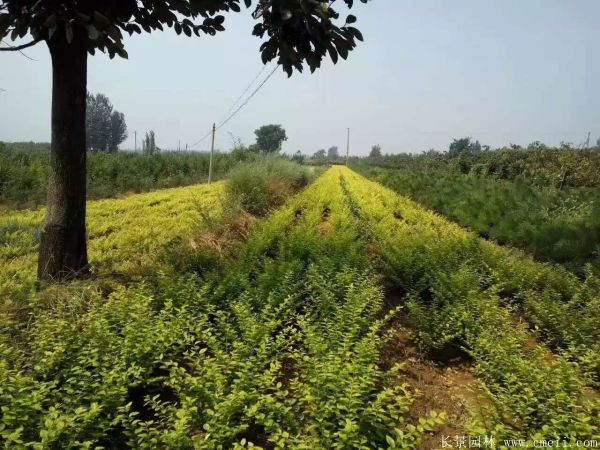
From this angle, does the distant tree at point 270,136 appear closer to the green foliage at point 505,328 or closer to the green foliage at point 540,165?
the green foliage at point 540,165

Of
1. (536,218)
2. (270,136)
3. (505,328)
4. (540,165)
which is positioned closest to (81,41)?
(505,328)

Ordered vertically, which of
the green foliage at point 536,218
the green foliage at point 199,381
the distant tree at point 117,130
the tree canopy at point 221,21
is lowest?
the green foliage at point 199,381

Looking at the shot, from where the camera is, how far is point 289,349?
2.92 meters

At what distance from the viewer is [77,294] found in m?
3.74

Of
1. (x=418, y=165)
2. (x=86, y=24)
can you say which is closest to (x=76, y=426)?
(x=86, y=24)

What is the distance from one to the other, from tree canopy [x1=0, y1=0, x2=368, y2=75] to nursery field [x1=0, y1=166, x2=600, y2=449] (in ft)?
6.73

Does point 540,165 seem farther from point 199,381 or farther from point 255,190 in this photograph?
point 199,381

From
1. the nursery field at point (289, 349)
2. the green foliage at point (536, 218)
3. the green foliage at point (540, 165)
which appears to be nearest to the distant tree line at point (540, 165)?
the green foliage at point (540, 165)

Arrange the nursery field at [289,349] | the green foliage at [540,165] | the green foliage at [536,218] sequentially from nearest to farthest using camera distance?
the nursery field at [289,349] < the green foliage at [536,218] < the green foliage at [540,165]

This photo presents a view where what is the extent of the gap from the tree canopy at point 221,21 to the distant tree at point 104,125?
3215 inches

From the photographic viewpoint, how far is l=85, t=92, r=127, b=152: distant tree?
75938 mm

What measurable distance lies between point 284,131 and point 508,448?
339 ft

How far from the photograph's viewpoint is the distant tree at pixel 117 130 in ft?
268

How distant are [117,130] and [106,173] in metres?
75.1
